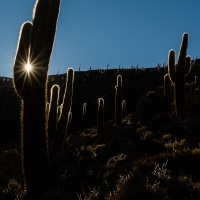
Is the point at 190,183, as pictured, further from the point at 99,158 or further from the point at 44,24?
the point at 99,158

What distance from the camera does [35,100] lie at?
10.7 m

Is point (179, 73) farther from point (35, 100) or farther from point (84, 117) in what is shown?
point (84, 117)

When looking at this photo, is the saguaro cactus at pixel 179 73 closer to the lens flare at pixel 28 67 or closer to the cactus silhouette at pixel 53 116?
the cactus silhouette at pixel 53 116

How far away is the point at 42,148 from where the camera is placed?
428 inches

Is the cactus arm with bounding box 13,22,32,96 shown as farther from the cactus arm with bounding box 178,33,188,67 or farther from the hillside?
the cactus arm with bounding box 178,33,188,67

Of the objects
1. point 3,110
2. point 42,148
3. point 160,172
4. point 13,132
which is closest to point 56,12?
point 42,148

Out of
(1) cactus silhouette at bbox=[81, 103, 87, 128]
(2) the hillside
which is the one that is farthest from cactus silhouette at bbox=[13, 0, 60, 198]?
(1) cactus silhouette at bbox=[81, 103, 87, 128]

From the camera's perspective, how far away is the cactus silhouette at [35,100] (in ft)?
35.1

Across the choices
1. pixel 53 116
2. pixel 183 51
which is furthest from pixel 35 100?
pixel 183 51

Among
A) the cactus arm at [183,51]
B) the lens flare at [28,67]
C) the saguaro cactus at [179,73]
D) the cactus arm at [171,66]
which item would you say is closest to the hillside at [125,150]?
the saguaro cactus at [179,73]

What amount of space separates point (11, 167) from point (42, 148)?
11309 millimetres

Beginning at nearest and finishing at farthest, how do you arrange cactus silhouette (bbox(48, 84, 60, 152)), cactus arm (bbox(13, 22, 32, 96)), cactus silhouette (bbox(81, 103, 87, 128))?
cactus arm (bbox(13, 22, 32, 96)), cactus silhouette (bbox(48, 84, 60, 152)), cactus silhouette (bbox(81, 103, 87, 128))

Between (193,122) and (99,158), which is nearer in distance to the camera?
(99,158)

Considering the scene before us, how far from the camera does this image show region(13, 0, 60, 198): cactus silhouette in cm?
1069
